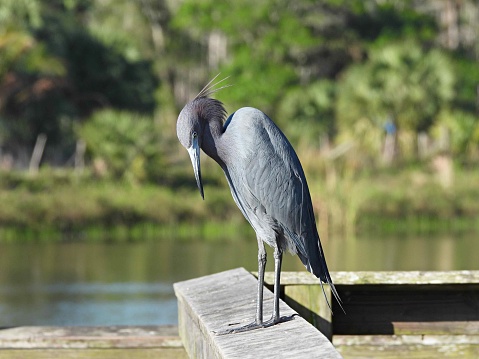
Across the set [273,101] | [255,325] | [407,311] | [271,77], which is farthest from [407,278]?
[271,77]

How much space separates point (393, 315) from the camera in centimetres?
401

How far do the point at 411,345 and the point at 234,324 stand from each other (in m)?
0.90

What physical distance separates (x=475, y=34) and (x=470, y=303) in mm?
42482

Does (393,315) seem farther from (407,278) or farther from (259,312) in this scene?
(259,312)

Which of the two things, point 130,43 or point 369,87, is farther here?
point 130,43

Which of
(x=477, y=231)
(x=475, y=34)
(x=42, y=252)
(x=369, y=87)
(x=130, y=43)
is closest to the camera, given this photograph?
(x=42, y=252)

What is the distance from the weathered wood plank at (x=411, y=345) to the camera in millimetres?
3900

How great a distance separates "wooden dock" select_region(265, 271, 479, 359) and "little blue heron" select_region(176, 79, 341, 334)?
1.18ft

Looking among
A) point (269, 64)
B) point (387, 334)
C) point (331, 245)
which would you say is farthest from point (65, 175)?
point (387, 334)

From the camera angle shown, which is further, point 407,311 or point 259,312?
point 407,311

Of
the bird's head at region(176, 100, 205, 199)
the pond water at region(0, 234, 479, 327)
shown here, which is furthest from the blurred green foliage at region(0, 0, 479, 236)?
the bird's head at region(176, 100, 205, 199)

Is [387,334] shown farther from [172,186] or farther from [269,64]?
[269,64]

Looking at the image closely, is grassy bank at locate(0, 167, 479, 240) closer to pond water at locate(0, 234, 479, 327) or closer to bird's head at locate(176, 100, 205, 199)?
pond water at locate(0, 234, 479, 327)

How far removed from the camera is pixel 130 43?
30.3m
